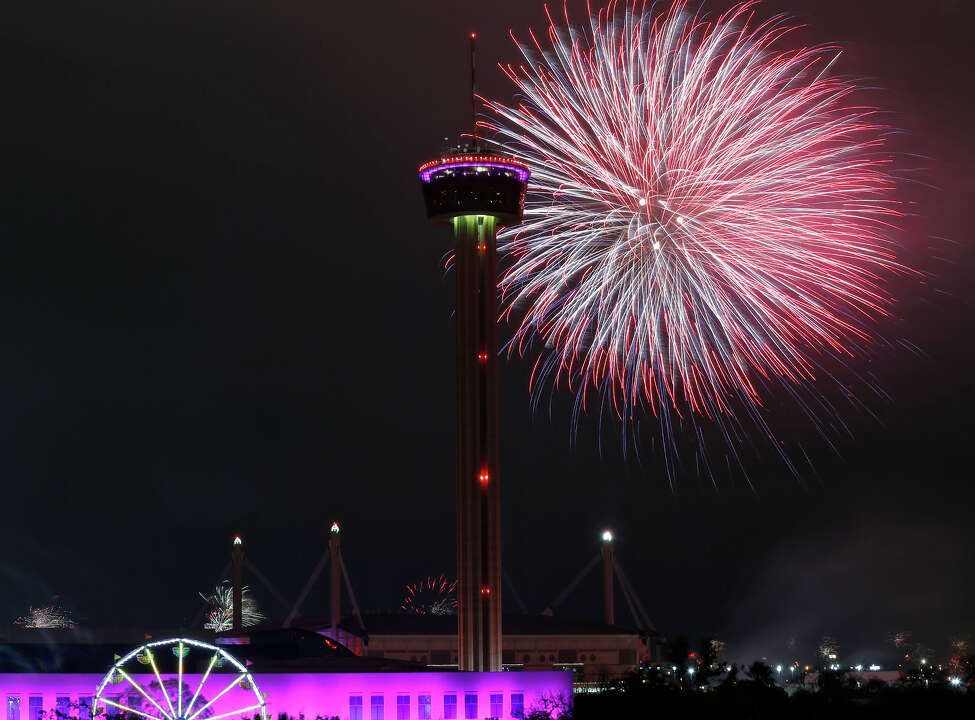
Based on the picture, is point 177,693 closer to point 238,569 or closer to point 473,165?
point 473,165

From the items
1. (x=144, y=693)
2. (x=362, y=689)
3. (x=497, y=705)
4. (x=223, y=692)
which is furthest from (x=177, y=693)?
(x=497, y=705)

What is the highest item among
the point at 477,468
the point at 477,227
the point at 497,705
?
the point at 477,227

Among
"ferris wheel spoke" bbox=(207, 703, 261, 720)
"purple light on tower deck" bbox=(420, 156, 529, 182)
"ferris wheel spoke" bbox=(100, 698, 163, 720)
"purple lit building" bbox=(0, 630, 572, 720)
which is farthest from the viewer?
"purple light on tower deck" bbox=(420, 156, 529, 182)

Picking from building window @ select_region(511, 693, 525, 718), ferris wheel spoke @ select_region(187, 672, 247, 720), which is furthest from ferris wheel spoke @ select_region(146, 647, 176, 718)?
building window @ select_region(511, 693, 525, 718)

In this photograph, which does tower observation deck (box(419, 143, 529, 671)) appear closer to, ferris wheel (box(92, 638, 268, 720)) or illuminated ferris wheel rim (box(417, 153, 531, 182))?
illuminated ferris wheel rim (box(417, 153, 531, 182))

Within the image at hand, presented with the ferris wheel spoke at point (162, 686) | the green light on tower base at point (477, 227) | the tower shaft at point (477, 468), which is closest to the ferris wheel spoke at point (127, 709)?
the ferris wheel spoke at point (162, 686)

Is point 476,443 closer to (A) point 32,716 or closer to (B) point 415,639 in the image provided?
(A) point 32,716

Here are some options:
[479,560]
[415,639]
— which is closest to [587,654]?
[415,639]
